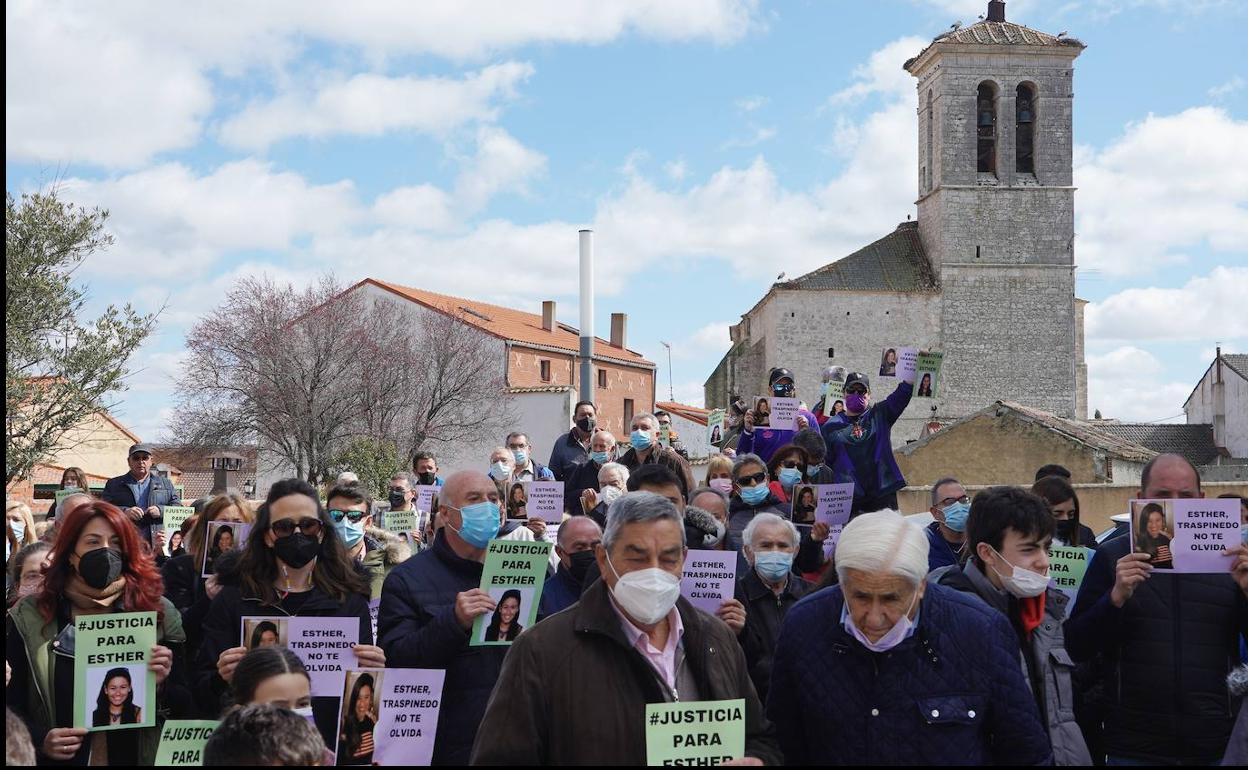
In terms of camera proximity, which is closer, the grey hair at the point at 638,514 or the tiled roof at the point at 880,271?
the grey hair at the point at 638,514

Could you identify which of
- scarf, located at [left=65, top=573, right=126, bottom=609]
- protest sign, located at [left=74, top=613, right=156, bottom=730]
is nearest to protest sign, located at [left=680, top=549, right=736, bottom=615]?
protest sign, located at [left=74, top=613, right=156, bottom=730]

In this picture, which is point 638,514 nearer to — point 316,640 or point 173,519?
point 316,640

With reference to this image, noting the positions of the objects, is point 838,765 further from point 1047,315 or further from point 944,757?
point 1047,315

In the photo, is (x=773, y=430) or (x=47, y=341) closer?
(x=773, y=430)

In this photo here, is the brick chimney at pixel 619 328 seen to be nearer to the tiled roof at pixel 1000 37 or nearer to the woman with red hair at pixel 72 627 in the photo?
the tiled roof at pixel 1000 37

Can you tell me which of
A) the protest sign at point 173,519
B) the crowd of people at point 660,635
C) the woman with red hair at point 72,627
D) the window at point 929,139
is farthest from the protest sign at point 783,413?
the window at point 929,139

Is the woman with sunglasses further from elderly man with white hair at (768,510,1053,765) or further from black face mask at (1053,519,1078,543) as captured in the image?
black face mask at (1053,519,1078,543)

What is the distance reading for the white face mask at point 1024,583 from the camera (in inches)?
200

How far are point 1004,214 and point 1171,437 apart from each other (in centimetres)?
1353

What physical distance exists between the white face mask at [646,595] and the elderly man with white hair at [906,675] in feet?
1.54

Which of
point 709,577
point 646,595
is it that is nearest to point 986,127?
point 709,577

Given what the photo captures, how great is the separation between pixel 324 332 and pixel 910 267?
96.3 feet

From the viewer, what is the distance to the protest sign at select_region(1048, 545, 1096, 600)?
19.8 feet

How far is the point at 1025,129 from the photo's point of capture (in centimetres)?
6341
